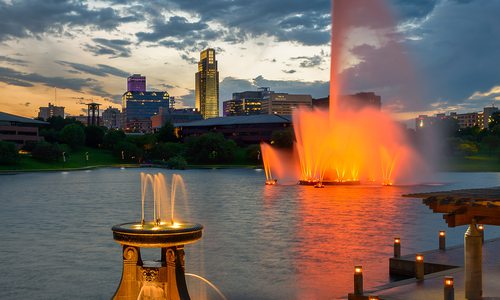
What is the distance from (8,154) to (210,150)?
181 ft

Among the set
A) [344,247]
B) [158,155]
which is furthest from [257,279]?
[158,155]

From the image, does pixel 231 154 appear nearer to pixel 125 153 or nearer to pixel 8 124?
pixel 125 153

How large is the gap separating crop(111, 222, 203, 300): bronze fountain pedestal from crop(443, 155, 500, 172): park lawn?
137350 mm

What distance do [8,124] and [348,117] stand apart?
110 meters

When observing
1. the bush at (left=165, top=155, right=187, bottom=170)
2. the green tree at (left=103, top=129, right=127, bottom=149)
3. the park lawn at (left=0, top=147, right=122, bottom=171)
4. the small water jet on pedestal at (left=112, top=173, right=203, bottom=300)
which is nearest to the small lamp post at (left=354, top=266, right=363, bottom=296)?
the small water jet on pedestal at (left=112, top=173, right=203, bottom=300)

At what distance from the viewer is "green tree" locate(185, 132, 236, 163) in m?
166

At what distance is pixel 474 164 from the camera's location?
15200cm

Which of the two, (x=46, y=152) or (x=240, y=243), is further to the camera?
(x=46, y=152)

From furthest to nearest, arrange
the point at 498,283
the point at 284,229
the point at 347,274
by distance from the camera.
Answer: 1. the point at 284,229
2. the point at 347,274
3. the point at 498,283

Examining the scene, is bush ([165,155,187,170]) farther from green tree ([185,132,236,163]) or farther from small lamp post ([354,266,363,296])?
small lamp post ([354,266,363,296])

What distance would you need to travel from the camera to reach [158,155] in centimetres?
18138

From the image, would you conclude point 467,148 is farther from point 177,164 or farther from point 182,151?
point 182,151

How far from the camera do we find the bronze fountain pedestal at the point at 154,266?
42.3 ft

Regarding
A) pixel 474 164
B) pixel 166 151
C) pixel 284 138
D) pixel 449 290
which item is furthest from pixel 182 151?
pixel 449 290
